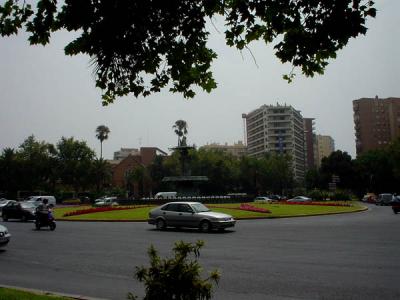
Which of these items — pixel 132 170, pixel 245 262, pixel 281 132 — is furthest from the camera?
pixel 281 132

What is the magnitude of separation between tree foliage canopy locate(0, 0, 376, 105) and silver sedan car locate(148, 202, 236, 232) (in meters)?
15.0

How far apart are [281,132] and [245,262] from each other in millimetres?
156148

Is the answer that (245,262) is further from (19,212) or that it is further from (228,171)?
(228,171)

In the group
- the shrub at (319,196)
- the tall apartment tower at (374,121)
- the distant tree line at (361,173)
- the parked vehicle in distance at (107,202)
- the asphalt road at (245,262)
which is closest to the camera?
the asphalt road at (245,262)

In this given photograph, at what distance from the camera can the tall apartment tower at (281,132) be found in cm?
16488

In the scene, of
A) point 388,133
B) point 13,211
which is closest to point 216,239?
point 13,211

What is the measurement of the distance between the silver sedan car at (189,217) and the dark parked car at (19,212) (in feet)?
42.1

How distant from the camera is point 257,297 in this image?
8375 mm

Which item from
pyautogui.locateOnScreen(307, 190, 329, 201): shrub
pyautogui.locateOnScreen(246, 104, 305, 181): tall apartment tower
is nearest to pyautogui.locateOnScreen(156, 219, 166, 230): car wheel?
pyautogui.locateOnScreen(307, 190, 329, 201): shrub

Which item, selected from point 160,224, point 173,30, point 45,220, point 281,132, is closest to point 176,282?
point 173,30

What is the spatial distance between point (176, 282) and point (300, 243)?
11.9m

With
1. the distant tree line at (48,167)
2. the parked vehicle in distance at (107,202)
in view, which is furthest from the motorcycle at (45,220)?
the distant tree line at (48,167)

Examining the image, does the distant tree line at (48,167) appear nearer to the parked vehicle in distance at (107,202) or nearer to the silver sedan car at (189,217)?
the parked vehicle in distance at (107,202)

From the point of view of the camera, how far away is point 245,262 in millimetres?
12414
